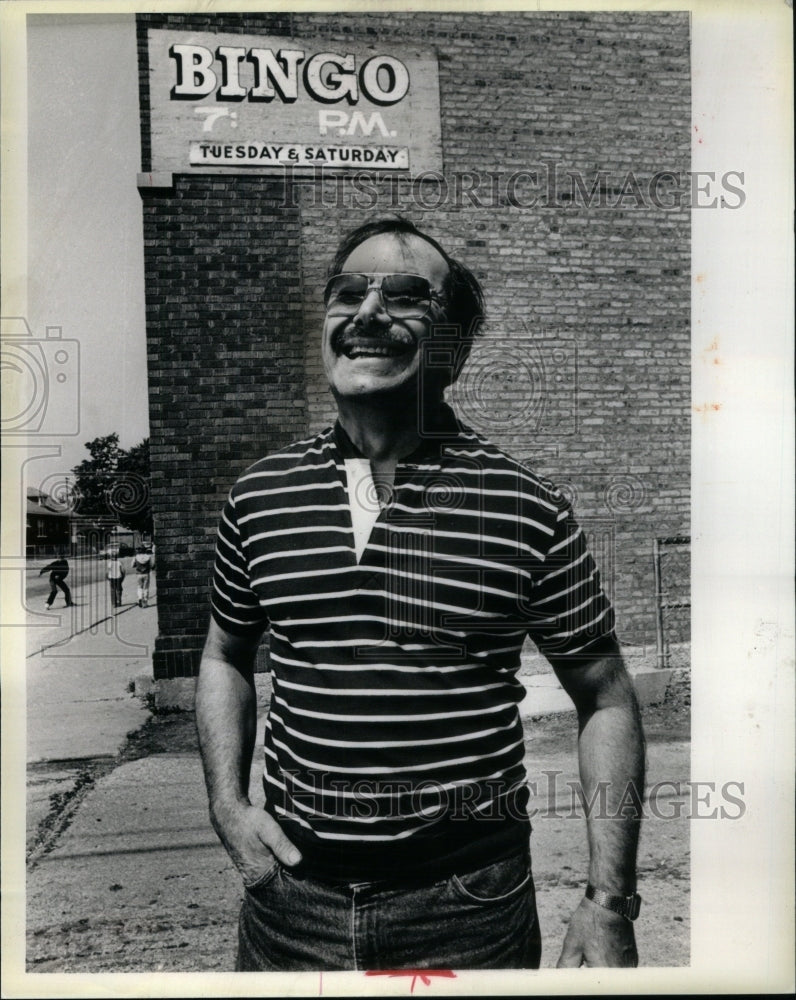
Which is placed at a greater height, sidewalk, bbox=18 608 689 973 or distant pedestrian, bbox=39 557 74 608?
distant pedestrian, bbox=39 557 74 608

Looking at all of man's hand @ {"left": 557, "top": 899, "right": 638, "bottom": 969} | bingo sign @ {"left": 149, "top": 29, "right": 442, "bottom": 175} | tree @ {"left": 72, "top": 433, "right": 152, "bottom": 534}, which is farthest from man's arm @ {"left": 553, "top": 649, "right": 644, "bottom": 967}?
bingo sign @ {"left": 149, "top": 29, "right": 442, "bottom": 175}

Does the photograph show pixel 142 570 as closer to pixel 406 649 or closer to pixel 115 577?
pixel 115 577

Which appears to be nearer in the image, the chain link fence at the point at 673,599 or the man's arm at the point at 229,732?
the man's arm at the point at 229,732

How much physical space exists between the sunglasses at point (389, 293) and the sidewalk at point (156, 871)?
1.50 meters

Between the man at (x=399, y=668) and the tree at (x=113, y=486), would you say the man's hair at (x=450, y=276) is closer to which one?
the man at (x=399, y=668)

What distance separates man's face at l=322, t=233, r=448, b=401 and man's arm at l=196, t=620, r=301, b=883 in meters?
1.11

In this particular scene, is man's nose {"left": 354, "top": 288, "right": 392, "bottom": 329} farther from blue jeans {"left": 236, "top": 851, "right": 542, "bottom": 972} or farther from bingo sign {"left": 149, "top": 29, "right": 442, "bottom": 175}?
blue jeans {"left": 236, "top": 851, "right": 542, "bottom": 972}

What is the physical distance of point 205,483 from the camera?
3.51 metres

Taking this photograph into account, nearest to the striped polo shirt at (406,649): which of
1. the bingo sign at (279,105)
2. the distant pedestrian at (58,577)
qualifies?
the distant pedestrian at (58,577)

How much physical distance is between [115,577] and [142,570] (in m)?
0.11

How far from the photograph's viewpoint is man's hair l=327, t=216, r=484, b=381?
134 inches

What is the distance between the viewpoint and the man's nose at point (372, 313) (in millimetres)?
3266

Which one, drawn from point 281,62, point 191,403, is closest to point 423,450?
point 191,403

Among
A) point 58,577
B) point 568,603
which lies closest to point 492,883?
point 568,603
